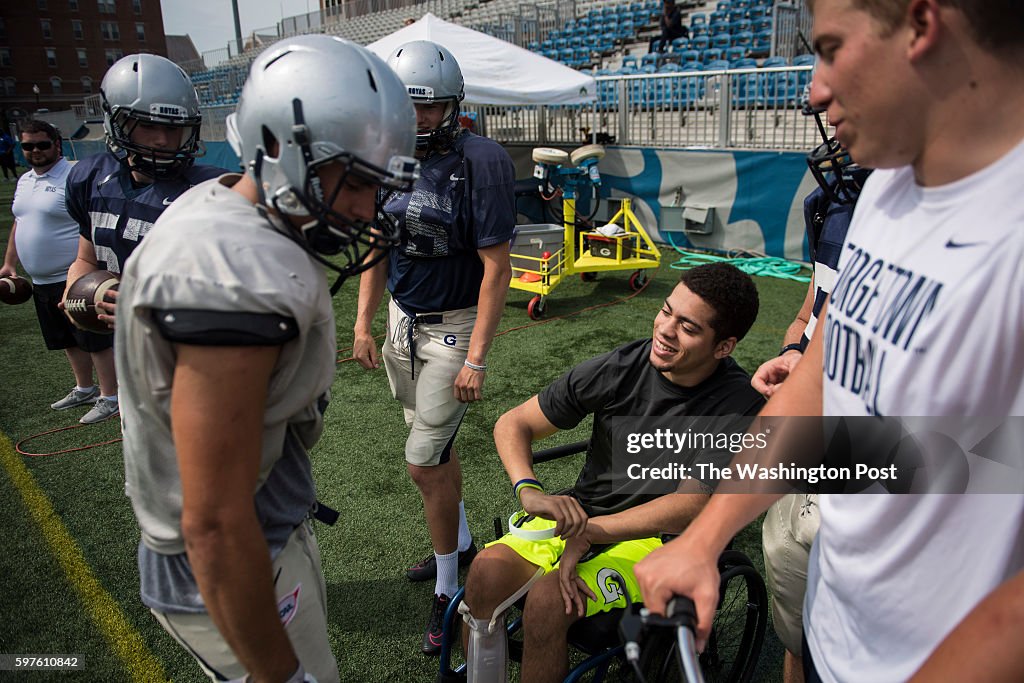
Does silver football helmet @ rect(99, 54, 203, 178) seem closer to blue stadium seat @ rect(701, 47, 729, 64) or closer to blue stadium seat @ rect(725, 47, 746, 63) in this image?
blue stadium seat @ rect(701, 47, 729, 64)

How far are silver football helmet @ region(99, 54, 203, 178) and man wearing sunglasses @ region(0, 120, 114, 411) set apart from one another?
2.23m

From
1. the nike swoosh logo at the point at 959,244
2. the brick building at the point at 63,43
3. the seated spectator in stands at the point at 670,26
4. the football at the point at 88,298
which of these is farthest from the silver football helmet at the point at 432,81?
the brick building at the point at 63,43

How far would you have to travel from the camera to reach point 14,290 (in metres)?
4.30

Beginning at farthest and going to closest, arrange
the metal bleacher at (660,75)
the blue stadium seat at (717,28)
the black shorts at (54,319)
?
1. the blue stadium seat at (717,28)
2. the metal bleacher at (660,75)
3. the black shorts at (54,319)

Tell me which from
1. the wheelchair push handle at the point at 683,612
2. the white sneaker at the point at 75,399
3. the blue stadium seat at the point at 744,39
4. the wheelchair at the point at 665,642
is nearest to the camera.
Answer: the wheelchair push handle at the point at 683,612

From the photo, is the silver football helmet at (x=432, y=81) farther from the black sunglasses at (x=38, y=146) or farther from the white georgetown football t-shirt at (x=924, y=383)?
the black sunglasses at (x=38, y=146)

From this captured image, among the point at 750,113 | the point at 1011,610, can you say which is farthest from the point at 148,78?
the point at 750,113

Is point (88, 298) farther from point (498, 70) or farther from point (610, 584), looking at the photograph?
point (498, 70)

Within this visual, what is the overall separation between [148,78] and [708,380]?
2.50 meters

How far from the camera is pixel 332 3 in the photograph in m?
39.2

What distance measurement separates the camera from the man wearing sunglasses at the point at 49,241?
472 centimetres

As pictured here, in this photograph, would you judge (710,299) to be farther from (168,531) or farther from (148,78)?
(148,78)

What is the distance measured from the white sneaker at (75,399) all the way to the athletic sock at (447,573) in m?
3.57

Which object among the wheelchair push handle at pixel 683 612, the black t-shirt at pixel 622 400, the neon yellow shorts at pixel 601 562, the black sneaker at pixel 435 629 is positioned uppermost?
the wheelchair push handle at pixel 683 612
